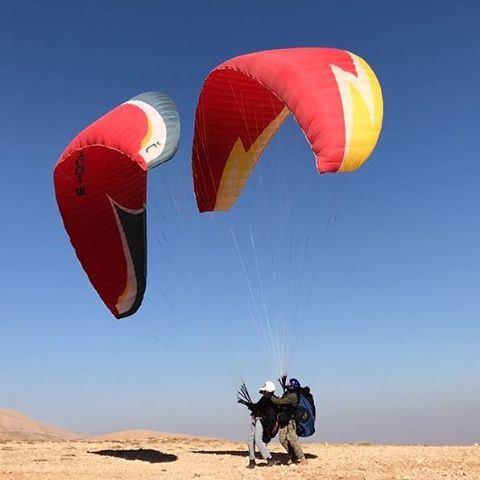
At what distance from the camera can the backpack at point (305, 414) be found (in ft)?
42.4

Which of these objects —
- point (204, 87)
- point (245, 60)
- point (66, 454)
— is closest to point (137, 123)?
point (204, 87)

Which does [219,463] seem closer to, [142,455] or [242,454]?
[242,454]

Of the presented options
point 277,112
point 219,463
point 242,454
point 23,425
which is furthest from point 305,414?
point 23,425

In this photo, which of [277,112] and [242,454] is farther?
[242,454]

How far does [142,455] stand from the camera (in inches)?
604

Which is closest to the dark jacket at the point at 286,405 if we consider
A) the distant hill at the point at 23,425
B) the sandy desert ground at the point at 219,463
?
the sandy desert ground at the point at 219,463

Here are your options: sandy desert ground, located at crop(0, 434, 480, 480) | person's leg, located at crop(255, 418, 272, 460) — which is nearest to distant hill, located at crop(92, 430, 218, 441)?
sandy desert ground, located at crop(0, 434, 480, 480)

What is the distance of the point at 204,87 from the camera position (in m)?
13.5

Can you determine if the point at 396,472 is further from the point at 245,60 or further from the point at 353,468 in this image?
the point at 245,60

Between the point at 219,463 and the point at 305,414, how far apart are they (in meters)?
2.23

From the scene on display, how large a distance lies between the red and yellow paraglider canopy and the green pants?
554 centimetres

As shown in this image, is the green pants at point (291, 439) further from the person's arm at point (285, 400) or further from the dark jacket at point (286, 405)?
the person's arm at point (285, 400)

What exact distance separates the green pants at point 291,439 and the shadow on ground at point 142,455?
118 inches

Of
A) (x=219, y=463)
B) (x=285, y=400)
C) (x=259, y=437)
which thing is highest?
(x=285, y=400)
